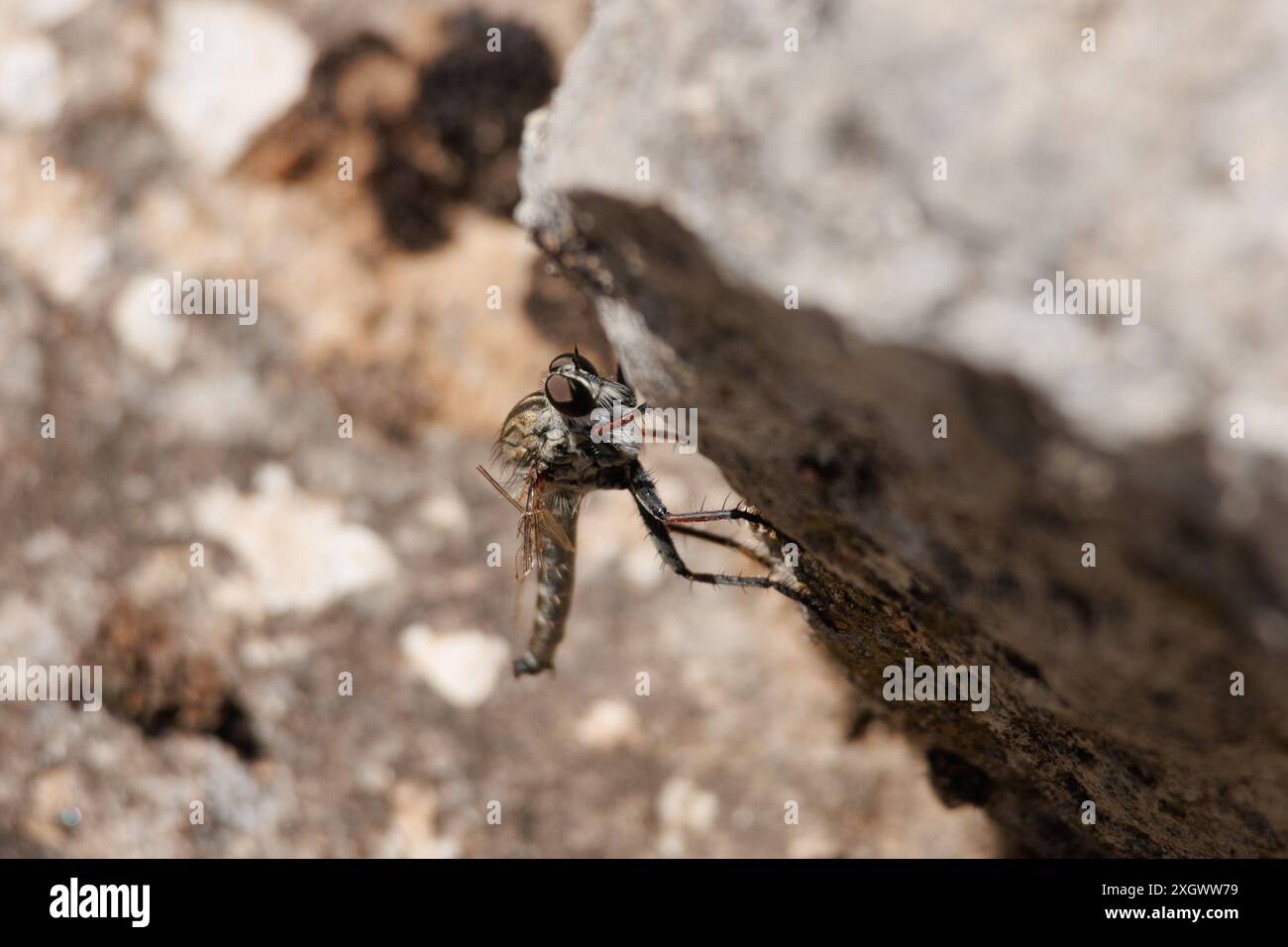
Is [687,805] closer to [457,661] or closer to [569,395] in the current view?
[457,661]

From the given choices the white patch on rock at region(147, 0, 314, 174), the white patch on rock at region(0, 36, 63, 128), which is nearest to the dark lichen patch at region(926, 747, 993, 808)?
the white patch on rock at region(147, 0, 314, 174)

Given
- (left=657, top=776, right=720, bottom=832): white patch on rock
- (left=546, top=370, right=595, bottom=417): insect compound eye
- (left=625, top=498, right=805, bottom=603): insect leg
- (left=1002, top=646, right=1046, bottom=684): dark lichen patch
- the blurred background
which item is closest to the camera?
(left=1002, top=646, right=1046, bottom=684): dark lichen patch

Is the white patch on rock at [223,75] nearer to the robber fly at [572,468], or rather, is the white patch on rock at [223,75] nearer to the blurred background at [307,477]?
the blurred background at [307,477]

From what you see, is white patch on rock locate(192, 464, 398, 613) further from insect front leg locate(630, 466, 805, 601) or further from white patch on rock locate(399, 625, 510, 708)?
insect front leg locate(630, 466, 805, 601)

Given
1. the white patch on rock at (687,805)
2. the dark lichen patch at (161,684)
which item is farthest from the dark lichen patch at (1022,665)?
the dark lichen patch at (161,684)

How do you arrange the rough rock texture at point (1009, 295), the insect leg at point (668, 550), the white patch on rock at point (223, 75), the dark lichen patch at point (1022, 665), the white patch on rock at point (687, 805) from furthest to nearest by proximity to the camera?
the white patch on rock at point (223, 75), the white patch on rock at point (687, 805), the insect leg at point (668, 550), the dark lichen patch at point (1022, 665), the rough rock texture at point (1009, 295)
